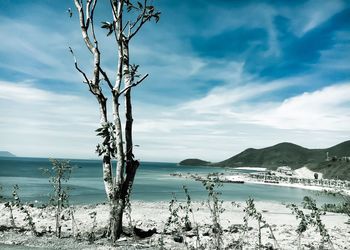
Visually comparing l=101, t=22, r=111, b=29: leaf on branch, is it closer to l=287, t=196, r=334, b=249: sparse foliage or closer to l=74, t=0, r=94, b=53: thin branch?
l=74, t=0, r=94, b=53: thin branch

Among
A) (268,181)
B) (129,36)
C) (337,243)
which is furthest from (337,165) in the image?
(129,36)

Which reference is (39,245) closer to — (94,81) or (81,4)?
(94,81)

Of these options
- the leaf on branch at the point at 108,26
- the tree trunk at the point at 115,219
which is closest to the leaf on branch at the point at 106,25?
the leaf on branch at the point at 108,26

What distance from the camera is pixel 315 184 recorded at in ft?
Answer: 256

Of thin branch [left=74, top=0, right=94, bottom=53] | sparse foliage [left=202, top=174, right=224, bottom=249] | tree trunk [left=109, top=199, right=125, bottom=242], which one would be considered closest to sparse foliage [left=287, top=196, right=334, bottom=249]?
sparse foliage [left=202, top=174, right=224, bottom=249]

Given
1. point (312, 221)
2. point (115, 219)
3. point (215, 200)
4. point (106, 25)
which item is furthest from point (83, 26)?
point (312, 221)

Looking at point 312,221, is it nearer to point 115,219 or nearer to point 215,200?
point 215,200

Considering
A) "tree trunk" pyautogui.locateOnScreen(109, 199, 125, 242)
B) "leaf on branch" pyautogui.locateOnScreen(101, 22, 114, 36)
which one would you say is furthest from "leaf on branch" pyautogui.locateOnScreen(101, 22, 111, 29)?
"tree trunk" pyautogui.locateOnScreen(109, 199, 125, 242)

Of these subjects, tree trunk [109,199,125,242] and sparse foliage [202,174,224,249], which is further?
tree trunk [109,199,125,242]

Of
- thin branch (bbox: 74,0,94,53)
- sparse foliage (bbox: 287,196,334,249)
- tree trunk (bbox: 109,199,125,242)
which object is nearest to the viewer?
sparse foliage (bbox: 287,196,334,249)

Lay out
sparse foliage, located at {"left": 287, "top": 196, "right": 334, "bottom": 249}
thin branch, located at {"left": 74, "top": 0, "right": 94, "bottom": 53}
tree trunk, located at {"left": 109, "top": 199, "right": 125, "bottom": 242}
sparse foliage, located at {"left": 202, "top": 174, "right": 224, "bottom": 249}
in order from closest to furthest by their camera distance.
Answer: sparse foliage, located at {"left": 287, "top": 196, "right": 334, "bottom": 249} → sparse foliage, located at {"left": 202, "top": 174, "right": 224, "bottom": 249} → tree trunk, located at {"left": 109, "top": 199, "right": 125, "bottom": 242} → thin branch, located at {"left": 74, "top": 0, "right": 94, "bottom": 53}

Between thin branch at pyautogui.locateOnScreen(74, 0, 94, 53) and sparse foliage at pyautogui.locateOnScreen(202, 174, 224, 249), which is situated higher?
thin branch at pyautogui.locateOnScreen(74, 0, 94, 53)

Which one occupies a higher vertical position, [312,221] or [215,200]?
[215,200]

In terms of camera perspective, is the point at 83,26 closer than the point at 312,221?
No
